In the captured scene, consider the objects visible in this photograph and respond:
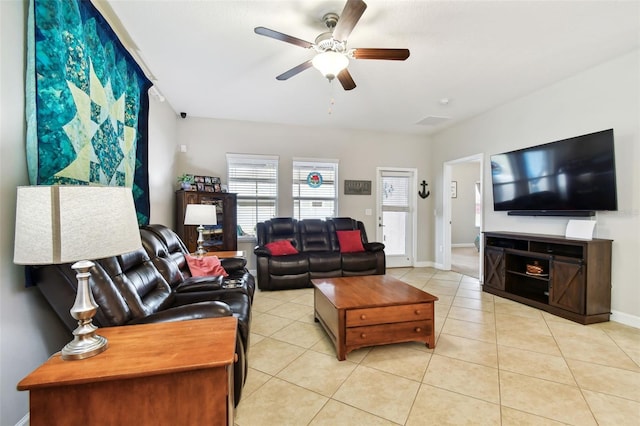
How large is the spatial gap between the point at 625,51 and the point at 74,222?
451cm

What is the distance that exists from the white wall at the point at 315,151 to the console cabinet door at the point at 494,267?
5.97ft

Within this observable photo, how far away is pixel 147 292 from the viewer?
6.07 ft

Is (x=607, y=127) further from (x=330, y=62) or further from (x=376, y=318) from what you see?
(x=376, y=318)

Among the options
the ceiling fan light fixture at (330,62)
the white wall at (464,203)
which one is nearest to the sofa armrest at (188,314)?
the ceiling fan light fixture at (330,62)

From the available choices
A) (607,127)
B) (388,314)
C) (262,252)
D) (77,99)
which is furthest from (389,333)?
(607,127)

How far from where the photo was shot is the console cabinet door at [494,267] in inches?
149

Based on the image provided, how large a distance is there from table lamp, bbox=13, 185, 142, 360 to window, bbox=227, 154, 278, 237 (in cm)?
394

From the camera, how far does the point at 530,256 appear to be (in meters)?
3.42

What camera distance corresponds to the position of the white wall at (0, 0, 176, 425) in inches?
49.5

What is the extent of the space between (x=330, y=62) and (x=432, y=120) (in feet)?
10.3

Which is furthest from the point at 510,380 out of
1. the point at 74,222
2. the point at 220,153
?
the point at 220,153

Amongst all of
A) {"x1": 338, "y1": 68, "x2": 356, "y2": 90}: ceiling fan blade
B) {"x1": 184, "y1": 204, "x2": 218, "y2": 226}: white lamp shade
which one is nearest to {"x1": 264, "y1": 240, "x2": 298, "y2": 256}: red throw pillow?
{"x1": 184, "y1": 204, "x2": 218, "y2": 226}: white lamp shade

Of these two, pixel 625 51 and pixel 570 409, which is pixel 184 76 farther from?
pixel 625 51

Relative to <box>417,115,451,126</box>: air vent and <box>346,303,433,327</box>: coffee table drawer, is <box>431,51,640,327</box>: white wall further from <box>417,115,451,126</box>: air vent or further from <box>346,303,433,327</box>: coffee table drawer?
<box>346,303,433,327</box>: coffee table drawer
